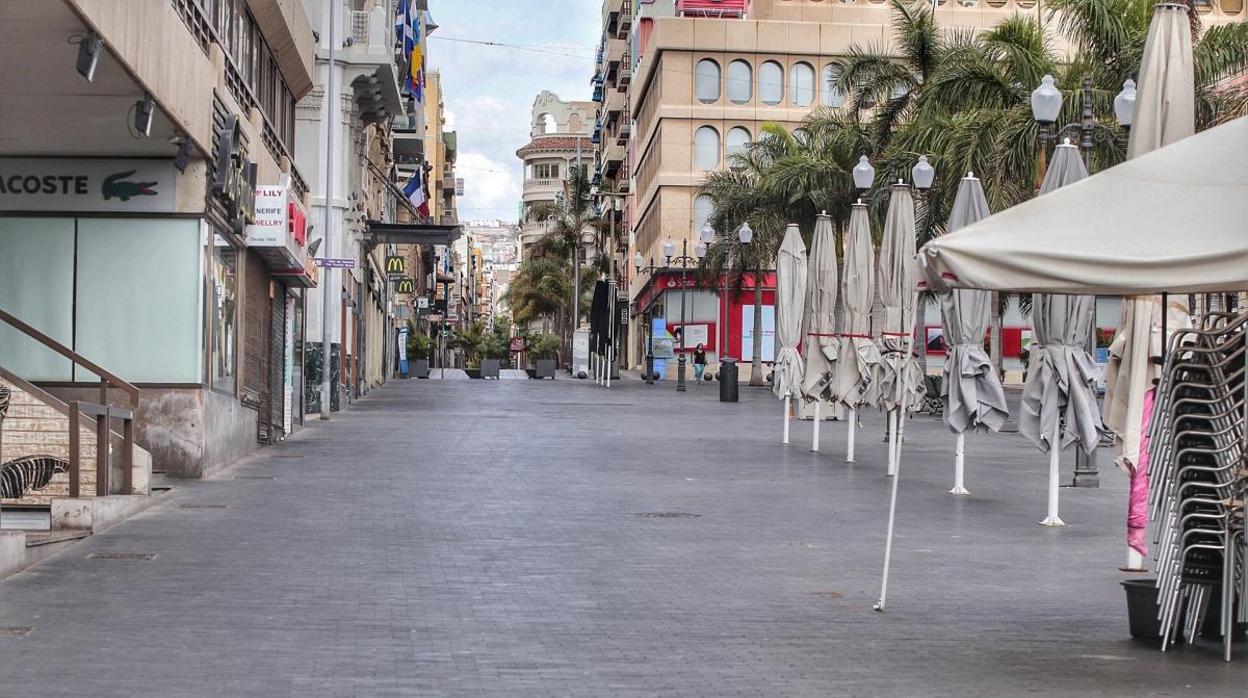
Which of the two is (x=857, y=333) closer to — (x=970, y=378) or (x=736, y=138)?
(x=970, y=378)

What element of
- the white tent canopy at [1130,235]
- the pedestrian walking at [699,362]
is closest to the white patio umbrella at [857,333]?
the white tent canopy at [1130,235]

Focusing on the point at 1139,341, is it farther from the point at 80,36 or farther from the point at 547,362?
the point at 547,362

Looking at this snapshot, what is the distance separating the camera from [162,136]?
58.3ft

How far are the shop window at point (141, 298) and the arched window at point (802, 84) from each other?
60.8m

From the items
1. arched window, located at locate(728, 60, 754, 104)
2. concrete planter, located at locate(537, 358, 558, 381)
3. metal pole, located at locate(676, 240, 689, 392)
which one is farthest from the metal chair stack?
arched window, located at locate(728, 60, 754, 104)

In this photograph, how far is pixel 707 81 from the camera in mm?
78312

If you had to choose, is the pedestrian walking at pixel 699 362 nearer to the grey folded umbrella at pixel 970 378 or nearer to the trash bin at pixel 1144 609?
the grey folded umbrella at pixel 970 378

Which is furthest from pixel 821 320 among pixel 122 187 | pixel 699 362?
pixel 699 362

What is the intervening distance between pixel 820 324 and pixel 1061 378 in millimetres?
10075

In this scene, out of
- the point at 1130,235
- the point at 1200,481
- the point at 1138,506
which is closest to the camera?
the point at 1130,235

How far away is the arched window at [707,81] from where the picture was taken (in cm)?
7812

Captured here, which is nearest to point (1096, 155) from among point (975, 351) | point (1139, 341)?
point (975, 351)

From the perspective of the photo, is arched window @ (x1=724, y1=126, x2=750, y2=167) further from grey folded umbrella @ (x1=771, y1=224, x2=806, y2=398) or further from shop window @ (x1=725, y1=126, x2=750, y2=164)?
grey folded umbrella @ (x1=771, y1=224, x2=806, y2=398)

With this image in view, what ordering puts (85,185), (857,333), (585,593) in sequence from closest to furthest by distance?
(585,593) < (85,185) < (857,333)
